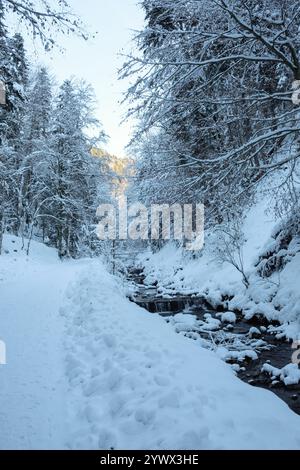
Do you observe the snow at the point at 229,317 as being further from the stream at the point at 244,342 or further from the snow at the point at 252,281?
the snow at the point at 252,281

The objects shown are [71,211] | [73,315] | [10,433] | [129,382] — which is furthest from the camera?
[71,211]

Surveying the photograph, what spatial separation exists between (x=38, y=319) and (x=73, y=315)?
2.77 ft

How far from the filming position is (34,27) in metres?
5.21

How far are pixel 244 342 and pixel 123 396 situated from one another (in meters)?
5.52

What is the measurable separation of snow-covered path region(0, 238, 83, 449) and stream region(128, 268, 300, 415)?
369cm

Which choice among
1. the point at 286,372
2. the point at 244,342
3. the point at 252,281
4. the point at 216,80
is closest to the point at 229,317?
the point at 252,281

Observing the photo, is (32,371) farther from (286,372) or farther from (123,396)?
(286,372)

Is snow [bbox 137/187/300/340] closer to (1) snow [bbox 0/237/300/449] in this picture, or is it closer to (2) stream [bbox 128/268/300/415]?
(2) stream [bbox 128/268/300/415]

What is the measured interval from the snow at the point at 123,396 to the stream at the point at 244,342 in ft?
5.52

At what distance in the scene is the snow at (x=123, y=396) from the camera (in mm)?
3146

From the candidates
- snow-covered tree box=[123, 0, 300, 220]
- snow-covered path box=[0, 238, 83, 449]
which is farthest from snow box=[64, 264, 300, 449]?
snow-covered tree box=[123, 0, 300, 220]

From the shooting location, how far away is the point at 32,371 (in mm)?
4789
